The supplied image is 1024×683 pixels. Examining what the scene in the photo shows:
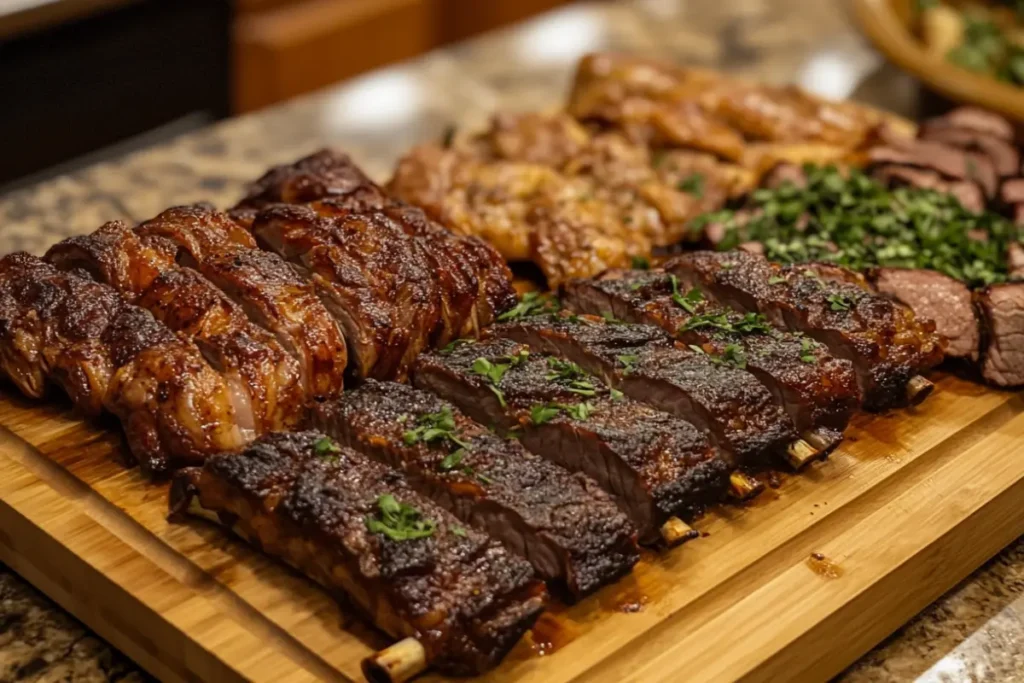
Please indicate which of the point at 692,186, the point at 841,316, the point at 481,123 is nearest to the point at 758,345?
the point at 841,316

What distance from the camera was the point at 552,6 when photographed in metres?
10.9

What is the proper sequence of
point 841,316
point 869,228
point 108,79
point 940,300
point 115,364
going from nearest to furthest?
point 115,364 → point 841,316 → point 940,300 → point 869,228 → point 108,79

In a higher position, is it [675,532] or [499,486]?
[499,486]

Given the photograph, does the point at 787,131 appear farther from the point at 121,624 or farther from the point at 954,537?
the point at 121,624

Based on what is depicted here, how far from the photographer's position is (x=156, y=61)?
8.22 m

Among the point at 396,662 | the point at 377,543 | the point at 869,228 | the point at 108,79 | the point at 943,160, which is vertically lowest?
the point at 108,79

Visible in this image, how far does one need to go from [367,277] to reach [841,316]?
1.54m

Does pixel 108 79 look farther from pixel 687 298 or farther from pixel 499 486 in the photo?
pixel 499 486

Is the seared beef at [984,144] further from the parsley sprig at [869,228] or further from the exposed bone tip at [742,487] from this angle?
the exposed bone tip at [742,487]

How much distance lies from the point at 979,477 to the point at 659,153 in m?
2.40

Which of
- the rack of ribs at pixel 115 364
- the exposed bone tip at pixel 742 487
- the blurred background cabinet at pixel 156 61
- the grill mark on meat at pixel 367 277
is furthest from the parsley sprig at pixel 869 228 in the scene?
the blurred background cabinet at pixel 156 61

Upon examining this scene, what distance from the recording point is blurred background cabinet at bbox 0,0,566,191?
293 inches

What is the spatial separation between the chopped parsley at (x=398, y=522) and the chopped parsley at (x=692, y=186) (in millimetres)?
2724

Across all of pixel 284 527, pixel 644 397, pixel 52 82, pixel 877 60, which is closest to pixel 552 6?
pixel 877 60
